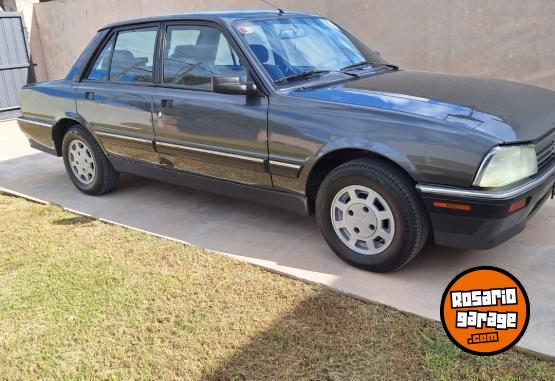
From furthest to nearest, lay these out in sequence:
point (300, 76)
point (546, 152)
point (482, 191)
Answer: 1. point (300, 76)
2. point (546, 152)
3. point (482, 191)

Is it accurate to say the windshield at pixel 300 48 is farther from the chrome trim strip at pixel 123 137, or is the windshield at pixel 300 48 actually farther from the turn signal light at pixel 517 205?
the turn signal light at pixel 517 205

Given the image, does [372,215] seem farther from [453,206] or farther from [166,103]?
[166,103]

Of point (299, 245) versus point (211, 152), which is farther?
point (211, 152)

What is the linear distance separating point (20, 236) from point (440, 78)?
3.60m

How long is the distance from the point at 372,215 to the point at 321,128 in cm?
64

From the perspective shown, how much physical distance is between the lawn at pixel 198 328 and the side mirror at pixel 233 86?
1176 mm

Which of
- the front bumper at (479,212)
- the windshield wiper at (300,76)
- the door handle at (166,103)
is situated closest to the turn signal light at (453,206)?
the front bumper at (479,212)

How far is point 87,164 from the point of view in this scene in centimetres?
530

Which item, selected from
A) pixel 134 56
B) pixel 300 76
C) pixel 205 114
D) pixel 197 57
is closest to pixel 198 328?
pixel 205 114

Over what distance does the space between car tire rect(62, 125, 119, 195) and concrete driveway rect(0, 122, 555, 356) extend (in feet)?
0.41

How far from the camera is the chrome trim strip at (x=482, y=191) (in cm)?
285

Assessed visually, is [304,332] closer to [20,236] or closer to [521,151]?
[521,151]

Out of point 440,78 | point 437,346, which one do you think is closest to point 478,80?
point 440,78

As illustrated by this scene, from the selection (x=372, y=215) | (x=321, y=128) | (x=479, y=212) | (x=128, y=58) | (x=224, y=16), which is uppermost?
(x=224, y=16)
